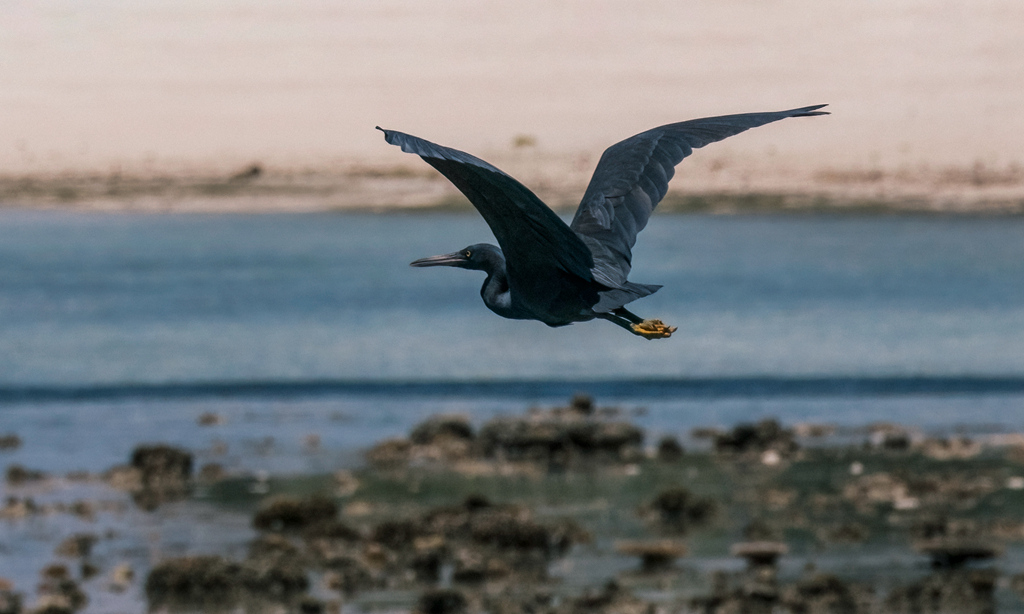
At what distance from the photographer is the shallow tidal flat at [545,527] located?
30.8 meters

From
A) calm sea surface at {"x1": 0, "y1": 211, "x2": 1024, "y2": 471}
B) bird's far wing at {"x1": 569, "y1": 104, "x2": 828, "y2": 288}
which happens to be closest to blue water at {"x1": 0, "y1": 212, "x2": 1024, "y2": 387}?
calm sea surface at {"x1": 0, "y1": 211, "x2": 1024, "y2": 471}

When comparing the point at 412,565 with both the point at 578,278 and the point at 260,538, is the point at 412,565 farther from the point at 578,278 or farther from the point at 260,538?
the point at 578,278

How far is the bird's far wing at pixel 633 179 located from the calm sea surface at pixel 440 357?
31.0 m

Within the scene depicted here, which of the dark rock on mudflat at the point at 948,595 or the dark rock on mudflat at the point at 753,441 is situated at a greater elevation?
the dark rock on mudflat at the point at 753,441

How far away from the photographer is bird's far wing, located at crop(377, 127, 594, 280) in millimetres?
6395

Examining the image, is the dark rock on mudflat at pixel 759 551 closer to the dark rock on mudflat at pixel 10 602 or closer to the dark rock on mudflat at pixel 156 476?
the dark rock on mudflat at pixel 156 476

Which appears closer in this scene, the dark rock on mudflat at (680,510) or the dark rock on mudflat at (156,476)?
the dark rock on mudflat at (680,510)

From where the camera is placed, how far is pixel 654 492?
37.2 m

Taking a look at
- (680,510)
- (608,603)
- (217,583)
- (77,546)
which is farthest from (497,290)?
(680,510)

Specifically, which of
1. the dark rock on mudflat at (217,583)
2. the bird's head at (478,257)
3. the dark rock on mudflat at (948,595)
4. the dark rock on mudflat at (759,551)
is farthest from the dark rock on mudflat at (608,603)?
the bird's head at (478,257)

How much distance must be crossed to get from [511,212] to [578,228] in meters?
1.34

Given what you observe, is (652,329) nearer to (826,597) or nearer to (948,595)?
(826,597)

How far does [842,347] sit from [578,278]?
235 feet

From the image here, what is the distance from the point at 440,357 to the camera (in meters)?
73.4
